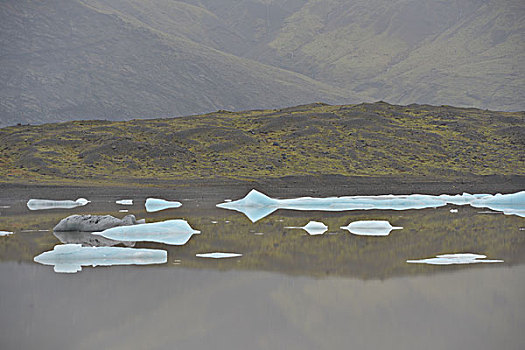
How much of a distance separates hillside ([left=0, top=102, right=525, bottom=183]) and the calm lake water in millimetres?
29526

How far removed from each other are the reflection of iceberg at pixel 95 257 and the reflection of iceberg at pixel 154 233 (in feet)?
9.03

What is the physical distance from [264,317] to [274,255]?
17.5 ft

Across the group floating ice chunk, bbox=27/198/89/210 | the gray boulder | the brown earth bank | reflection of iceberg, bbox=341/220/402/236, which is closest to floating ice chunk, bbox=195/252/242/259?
the gray boulder

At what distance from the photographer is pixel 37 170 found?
45281 mm

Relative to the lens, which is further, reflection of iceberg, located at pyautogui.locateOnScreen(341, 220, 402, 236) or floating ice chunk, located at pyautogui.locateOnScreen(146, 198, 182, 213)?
floating ice chunk, located at pyautogui.locateOnScreen(146, 198, 182, 213)

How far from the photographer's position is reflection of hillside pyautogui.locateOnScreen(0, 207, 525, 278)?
42.6 ft

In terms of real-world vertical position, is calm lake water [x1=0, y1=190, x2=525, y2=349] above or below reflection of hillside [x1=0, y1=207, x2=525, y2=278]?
below

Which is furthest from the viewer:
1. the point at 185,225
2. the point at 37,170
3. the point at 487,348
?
the point at 37,170

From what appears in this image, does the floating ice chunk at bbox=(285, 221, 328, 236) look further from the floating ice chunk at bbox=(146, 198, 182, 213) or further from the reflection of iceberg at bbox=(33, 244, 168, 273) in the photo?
the floating ice chunk at bbox=(146, 198, 182, 213)

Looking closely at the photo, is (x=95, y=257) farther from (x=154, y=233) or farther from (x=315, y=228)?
(x=315, y=228)

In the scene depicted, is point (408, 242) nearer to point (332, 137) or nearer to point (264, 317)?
point (264, 317)

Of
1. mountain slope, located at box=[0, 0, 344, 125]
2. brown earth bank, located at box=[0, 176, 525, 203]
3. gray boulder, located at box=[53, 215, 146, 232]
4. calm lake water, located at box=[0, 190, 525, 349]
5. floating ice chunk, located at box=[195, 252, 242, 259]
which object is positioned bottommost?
calm lake water, located at box=[0, 190, 525, 349]

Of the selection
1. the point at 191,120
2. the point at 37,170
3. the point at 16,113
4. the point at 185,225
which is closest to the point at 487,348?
the point at 185,225

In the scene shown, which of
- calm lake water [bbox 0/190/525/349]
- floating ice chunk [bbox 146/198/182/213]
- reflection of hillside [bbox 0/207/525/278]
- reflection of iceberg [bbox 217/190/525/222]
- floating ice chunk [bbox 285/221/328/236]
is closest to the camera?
calm lake water [bbox 0/190/525/349]
